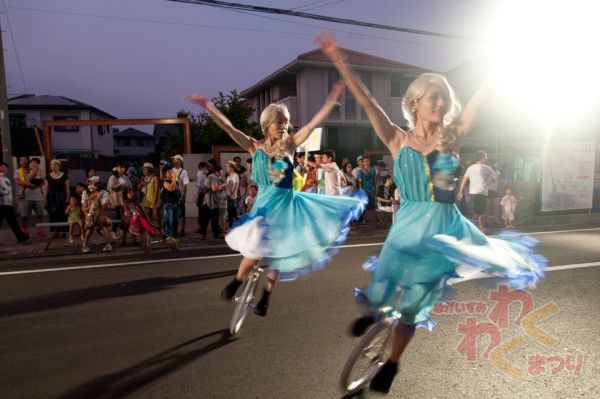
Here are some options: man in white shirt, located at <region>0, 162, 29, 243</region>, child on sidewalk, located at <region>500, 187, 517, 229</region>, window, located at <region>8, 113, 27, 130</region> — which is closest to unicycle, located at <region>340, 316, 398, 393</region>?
man in white shirt, located at <region>0, 162, 29, 243</region>

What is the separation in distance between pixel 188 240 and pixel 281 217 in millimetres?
6931

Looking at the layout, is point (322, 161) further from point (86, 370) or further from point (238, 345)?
point (86, 370)

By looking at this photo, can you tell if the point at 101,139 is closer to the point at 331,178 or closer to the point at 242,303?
the point at 331,178

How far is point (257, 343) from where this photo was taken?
400 centimetres

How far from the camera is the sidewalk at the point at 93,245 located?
8797 mm

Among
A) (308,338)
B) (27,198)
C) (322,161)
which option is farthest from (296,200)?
(27,198)

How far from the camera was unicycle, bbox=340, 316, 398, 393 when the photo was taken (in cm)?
284

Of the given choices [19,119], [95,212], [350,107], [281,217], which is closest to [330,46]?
[281,217]

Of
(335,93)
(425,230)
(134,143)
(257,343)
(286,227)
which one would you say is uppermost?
(134,143)

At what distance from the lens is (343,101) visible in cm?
2775

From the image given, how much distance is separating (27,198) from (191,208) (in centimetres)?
476

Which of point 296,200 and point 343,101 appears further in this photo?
point 343,101

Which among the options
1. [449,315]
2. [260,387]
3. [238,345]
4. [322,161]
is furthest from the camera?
[322,161]

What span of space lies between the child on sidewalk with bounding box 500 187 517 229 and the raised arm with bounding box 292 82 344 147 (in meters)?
9.63
